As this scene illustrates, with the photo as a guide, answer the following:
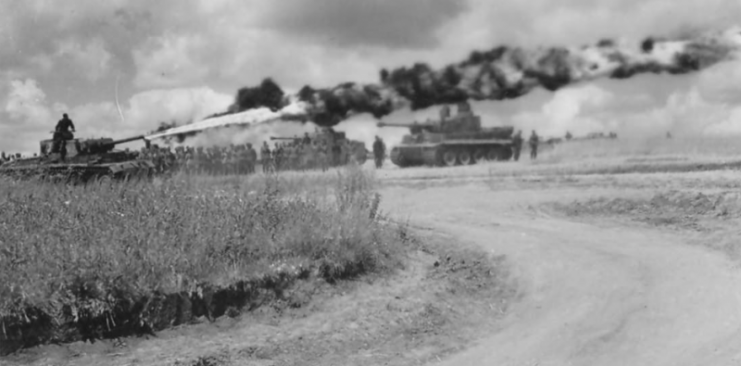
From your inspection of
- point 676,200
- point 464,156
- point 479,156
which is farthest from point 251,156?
point 676,200

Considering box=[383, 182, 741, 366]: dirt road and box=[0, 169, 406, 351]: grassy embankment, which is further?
box=[383, 182, 741, 366]: dirt road

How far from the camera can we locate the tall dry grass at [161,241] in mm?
7102

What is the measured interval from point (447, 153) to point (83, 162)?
20.1 m

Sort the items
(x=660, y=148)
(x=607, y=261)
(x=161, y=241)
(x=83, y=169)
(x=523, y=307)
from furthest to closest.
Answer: (x=660, y=148)
(x=83, y=169)
(x=607, y=261)
(x=523, y=307)
(x=161, y=241)

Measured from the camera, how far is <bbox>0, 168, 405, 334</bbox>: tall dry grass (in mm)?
7102

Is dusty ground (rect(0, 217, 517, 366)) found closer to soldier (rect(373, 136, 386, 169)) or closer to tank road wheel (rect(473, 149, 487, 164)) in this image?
tank road wheel (rect(473, 149, 487, 164))

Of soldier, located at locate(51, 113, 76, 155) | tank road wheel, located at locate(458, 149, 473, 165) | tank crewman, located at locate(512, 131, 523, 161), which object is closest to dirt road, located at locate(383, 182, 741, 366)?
soldier, located at locate(51, 113, 76, 155)

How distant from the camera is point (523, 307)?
29.5ft

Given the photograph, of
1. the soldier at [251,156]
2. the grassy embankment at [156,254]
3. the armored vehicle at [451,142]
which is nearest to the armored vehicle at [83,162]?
the grassy embankment at [156,254]

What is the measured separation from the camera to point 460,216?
51.3ft

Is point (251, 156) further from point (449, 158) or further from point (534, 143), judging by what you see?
point (534, 143)

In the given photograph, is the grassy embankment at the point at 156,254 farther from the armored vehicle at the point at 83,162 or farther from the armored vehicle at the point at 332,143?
the armored vehicle at the point at 332,143

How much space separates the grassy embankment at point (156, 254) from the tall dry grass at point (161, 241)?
2 centimetres

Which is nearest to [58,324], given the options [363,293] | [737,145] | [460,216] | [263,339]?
[263,339]
